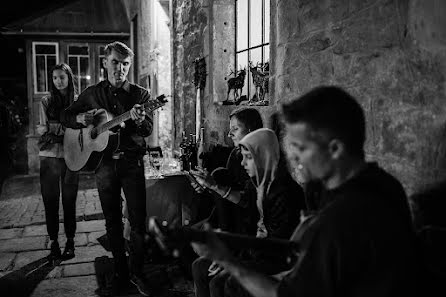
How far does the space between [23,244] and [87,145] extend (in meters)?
1.98

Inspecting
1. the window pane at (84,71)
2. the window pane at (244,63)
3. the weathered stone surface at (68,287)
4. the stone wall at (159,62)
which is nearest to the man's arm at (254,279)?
the weathered stone surface at (68,287)

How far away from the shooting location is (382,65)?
2.48 metres

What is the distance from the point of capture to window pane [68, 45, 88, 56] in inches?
472

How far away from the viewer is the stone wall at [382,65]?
208cm

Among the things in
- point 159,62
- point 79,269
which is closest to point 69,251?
point 79,269

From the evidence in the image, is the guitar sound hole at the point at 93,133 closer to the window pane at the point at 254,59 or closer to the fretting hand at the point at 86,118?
the fretting hand at the point at 86,118

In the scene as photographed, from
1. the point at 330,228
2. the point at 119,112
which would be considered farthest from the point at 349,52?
the point at 119,112

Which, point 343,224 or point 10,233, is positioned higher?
point 343,224

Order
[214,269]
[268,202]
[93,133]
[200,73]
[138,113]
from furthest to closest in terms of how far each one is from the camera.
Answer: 1. [200,73]
2. [93,133]
3. [138,113]
4. [214,269]
5. [268,202]

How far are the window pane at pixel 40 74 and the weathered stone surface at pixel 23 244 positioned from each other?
7.08 m

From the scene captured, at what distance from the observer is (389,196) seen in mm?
1481

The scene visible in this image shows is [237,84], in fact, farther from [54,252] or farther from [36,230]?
[36,230]

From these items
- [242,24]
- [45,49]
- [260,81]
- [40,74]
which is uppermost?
[45,49]

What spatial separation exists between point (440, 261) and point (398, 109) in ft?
2.94
